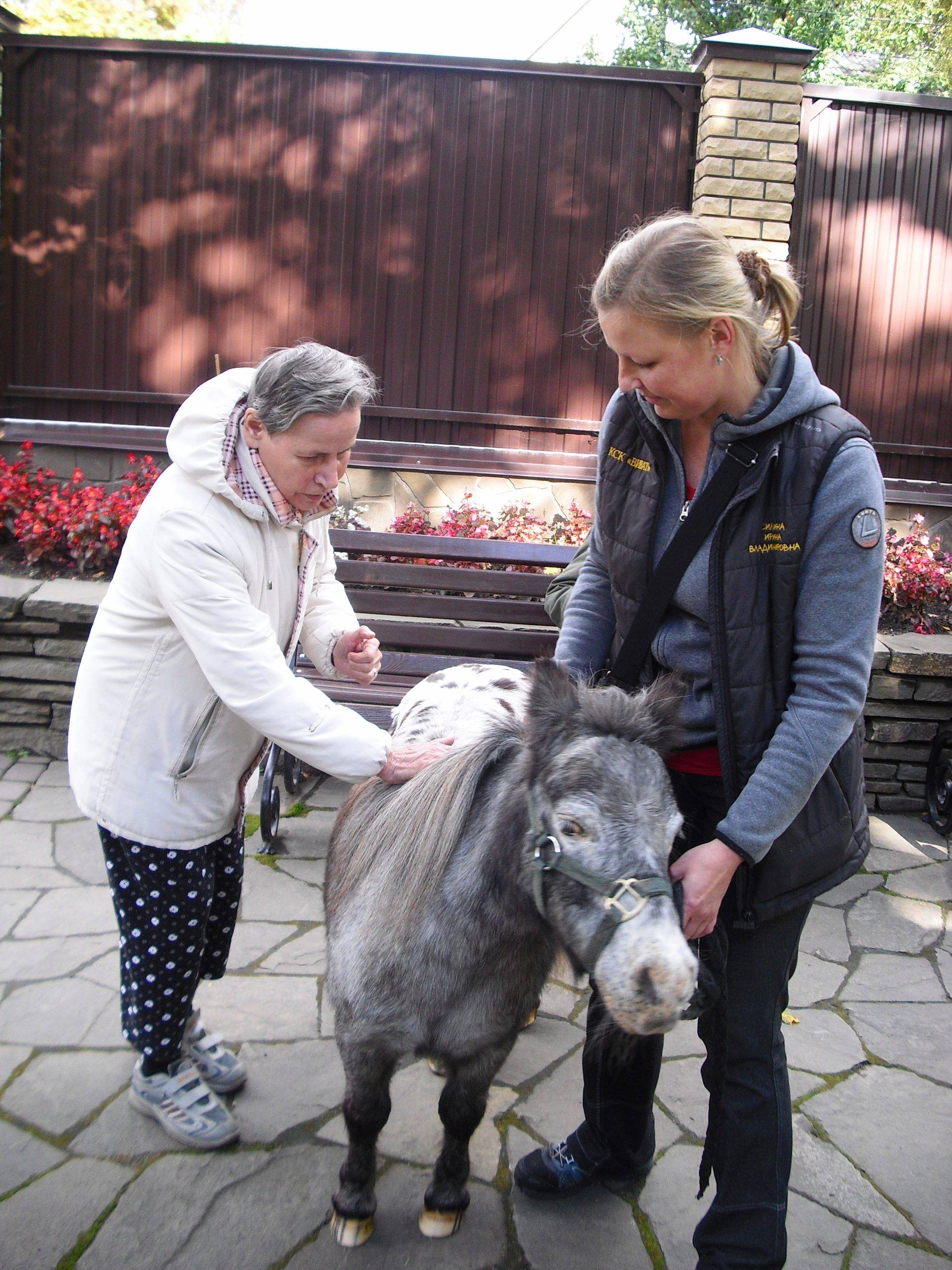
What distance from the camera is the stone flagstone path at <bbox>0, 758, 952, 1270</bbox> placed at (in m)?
2.32

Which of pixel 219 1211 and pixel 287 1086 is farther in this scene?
pixel 287 1086

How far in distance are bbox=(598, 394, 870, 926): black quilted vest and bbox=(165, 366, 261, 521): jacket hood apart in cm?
108

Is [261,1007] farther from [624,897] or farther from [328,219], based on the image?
[328,219]

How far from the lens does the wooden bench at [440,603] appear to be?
4848 millimetres

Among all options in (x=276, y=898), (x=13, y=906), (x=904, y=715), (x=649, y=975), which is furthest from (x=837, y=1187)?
(x=13, y=906)

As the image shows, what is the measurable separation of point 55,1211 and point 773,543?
2317 millimetres

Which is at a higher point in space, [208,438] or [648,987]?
[208,438]

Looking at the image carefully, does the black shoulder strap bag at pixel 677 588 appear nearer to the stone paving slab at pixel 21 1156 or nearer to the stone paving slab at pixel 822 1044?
the stone paving slab at pixel 822 1044

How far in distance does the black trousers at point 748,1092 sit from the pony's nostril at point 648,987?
1.25 feet

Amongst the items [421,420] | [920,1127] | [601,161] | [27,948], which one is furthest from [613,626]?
[601,161]

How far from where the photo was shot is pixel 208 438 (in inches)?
84.3

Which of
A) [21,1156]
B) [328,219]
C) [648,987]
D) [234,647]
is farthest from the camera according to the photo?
[328,219]

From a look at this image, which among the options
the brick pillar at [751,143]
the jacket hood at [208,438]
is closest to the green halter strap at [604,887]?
the jacket hood at [208,438]

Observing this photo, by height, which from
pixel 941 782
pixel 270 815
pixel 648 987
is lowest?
pixel 270 815
